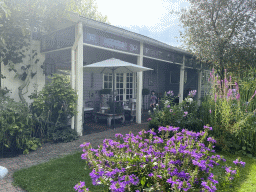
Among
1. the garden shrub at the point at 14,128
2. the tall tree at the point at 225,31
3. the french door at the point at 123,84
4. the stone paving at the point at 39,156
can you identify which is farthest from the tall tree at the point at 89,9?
the garden shrub at the point at 14,128

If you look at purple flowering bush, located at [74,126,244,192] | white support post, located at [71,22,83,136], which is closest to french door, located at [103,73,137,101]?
white support post, located at [71,22,83,136]

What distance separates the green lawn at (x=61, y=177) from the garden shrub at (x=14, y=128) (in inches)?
36.3

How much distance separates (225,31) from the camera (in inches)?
322

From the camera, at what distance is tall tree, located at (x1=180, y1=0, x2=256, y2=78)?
26.1 ft

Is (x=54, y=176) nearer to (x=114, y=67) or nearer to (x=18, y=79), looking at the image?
(x=18, y=79)

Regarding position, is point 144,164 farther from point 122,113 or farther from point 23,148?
point 122,113

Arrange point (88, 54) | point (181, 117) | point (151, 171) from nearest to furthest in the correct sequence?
point (151, 171)
point (181, 117)
point (88, 54)

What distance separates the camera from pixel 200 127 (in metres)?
4.70

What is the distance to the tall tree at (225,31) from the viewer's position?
26.1ft

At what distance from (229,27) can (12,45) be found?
788cm

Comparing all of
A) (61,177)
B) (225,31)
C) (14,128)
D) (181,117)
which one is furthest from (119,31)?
(225,31)

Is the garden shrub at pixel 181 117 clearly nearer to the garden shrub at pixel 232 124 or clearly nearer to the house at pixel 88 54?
the garden shrub at pixel 232 124

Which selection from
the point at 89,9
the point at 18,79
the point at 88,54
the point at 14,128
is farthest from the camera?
the point at 89,9

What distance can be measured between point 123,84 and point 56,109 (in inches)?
215
